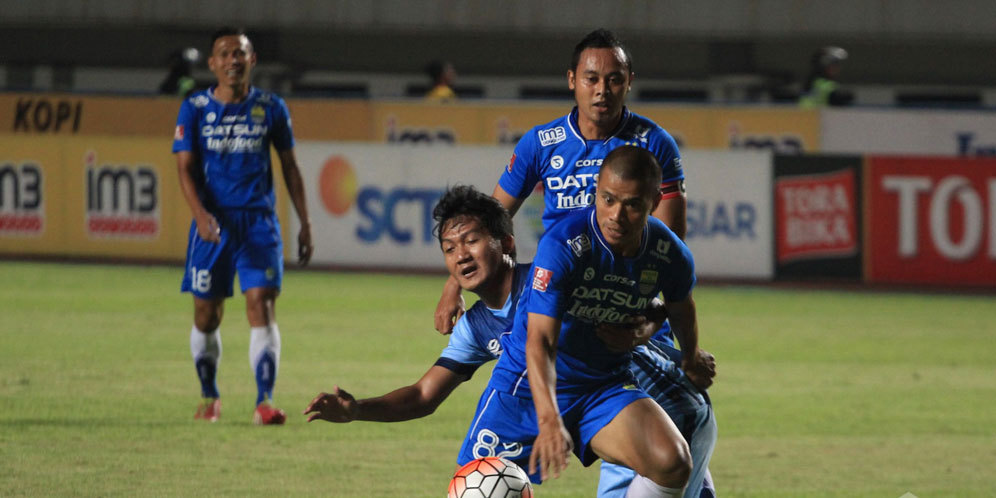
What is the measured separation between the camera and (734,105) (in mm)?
19891

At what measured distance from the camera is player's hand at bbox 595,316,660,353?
196 inches

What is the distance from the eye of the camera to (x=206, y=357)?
27.1ft

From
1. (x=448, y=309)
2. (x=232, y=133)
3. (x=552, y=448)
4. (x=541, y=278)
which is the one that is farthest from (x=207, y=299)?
(x=552, y=448)

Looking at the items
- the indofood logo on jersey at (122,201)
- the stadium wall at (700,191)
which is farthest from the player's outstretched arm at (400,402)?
the indofood logo on jersey at (122,201)

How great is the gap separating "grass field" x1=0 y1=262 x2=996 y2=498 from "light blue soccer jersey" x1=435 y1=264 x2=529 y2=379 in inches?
52.4

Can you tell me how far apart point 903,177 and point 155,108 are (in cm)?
1076

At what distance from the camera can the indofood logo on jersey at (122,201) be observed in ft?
57.8

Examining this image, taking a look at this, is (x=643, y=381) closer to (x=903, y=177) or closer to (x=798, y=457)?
(x=798, y=457)

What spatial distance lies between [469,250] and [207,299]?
138 inches

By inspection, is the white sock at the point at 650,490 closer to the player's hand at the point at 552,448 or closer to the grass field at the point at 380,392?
the player's hand at the point at 552,448

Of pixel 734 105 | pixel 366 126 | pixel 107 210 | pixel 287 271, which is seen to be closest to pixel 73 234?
pixel 107 210

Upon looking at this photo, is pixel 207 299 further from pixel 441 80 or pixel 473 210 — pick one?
pixel 441 80

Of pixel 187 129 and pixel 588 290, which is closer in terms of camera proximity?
pixel 588 290

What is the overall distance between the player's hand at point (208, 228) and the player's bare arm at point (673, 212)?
9.91 ft
